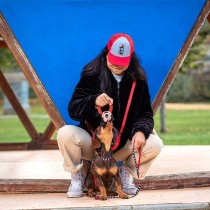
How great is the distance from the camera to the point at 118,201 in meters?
5.80

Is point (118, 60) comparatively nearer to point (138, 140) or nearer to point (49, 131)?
point (138, 140)

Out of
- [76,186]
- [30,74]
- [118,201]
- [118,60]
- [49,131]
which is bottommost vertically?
[118,201]

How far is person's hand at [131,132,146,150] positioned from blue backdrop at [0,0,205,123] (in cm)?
120

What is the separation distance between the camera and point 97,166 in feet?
18.9

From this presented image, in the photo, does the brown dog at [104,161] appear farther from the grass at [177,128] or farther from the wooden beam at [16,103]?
the grass at [177,128]

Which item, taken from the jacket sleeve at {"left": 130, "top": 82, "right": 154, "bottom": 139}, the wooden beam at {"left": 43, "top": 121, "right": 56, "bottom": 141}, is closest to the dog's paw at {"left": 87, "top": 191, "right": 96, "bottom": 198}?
the jacket sleeve at {"left": 130, "top": 82, "right": 154, "bottom": 139}

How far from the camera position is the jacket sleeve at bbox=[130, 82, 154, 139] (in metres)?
5.78

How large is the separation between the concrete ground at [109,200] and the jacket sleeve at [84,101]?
80cm

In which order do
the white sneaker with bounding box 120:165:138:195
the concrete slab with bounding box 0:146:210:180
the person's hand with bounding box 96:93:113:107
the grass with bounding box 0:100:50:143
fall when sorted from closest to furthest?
the person's hand with bounding box 96:93:113:107
the white sneaker with bounding box 120:165:138:195
the concrete slab with bounding box 0:146:210:180
the grass with bounding box 0:100:50:143

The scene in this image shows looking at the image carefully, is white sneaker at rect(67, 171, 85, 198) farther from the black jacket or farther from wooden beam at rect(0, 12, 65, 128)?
wooden beam at rect(0, 12, 65, 128)

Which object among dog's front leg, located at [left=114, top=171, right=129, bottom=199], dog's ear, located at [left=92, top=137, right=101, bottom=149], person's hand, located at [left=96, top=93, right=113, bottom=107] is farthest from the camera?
dog's front leg, located at [left=114, top=171, right=129, bottom=199]

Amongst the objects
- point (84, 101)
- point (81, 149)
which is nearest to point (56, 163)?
point (81, 149)

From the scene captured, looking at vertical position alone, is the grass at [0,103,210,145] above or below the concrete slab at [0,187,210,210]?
above

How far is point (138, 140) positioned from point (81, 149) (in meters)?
0.60
